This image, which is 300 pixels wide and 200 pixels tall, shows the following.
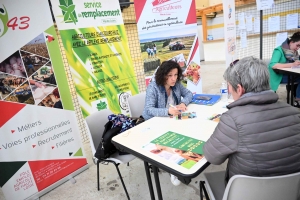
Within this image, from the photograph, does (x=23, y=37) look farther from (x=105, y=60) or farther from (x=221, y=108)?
(x=221, y=108)

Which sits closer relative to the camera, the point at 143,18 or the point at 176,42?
the point at 143,18

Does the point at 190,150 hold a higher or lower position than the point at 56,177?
higher

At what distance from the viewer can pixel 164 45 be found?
281 cm

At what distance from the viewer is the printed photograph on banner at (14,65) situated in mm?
1641

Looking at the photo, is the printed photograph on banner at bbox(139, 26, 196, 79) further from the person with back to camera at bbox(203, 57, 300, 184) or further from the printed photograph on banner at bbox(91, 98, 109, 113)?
the person with back to camera at bbox(203, 57, 300, 184)

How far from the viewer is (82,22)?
91.3 inches

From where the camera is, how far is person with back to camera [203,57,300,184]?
80 centimetres

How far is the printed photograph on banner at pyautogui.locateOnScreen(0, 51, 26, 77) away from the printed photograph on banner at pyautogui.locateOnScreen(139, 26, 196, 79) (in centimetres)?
152

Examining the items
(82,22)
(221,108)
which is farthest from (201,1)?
(221,108)

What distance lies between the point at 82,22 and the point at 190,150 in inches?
81.7

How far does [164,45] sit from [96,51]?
3.32ft

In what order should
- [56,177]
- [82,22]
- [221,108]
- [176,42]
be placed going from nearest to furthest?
[221,108], [56,177], [82,22], [176,42]

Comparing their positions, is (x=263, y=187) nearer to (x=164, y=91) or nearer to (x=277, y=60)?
(x=164, y=91)

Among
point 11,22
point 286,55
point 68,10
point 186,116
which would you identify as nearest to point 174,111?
point 186,116
